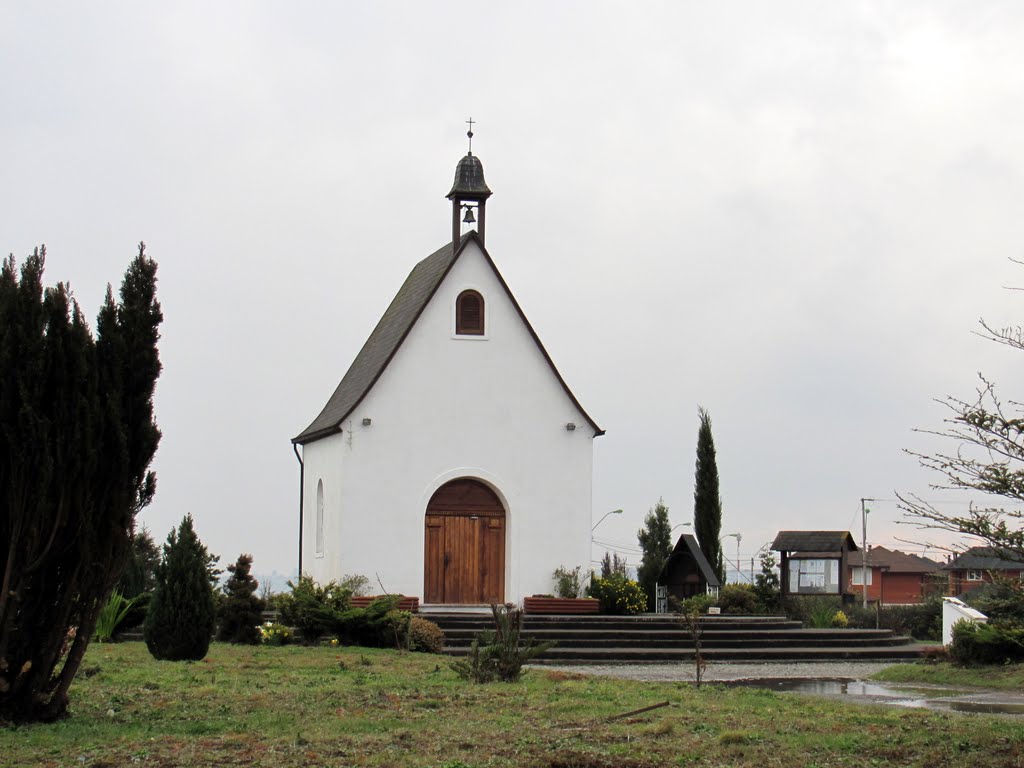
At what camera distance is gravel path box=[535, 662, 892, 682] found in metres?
19.0

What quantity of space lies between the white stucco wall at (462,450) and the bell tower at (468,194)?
0.84 metres

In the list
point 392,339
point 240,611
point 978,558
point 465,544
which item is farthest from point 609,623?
point 978,558

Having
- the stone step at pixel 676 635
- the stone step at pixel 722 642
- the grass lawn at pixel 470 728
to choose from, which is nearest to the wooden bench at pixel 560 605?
the stone step at pixel 676 635

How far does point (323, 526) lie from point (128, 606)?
7182mm

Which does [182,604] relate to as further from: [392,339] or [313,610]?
[392,339]

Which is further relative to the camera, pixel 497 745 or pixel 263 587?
pixel 263 587

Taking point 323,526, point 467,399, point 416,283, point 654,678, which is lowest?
point 654,678

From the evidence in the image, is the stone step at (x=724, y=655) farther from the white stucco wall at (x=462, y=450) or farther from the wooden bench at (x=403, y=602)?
the white stucco wall at (x=462, y=450)

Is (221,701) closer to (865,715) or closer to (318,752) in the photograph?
(318,752)

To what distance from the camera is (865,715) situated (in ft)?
41.0

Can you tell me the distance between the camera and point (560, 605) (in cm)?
2742

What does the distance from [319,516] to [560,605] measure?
670cm

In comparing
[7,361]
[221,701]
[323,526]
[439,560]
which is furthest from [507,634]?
[323,526]

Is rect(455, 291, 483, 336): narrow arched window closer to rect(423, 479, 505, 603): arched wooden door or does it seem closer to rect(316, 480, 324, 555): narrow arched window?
rect(423, 479, 505, 603): arched wooden door
